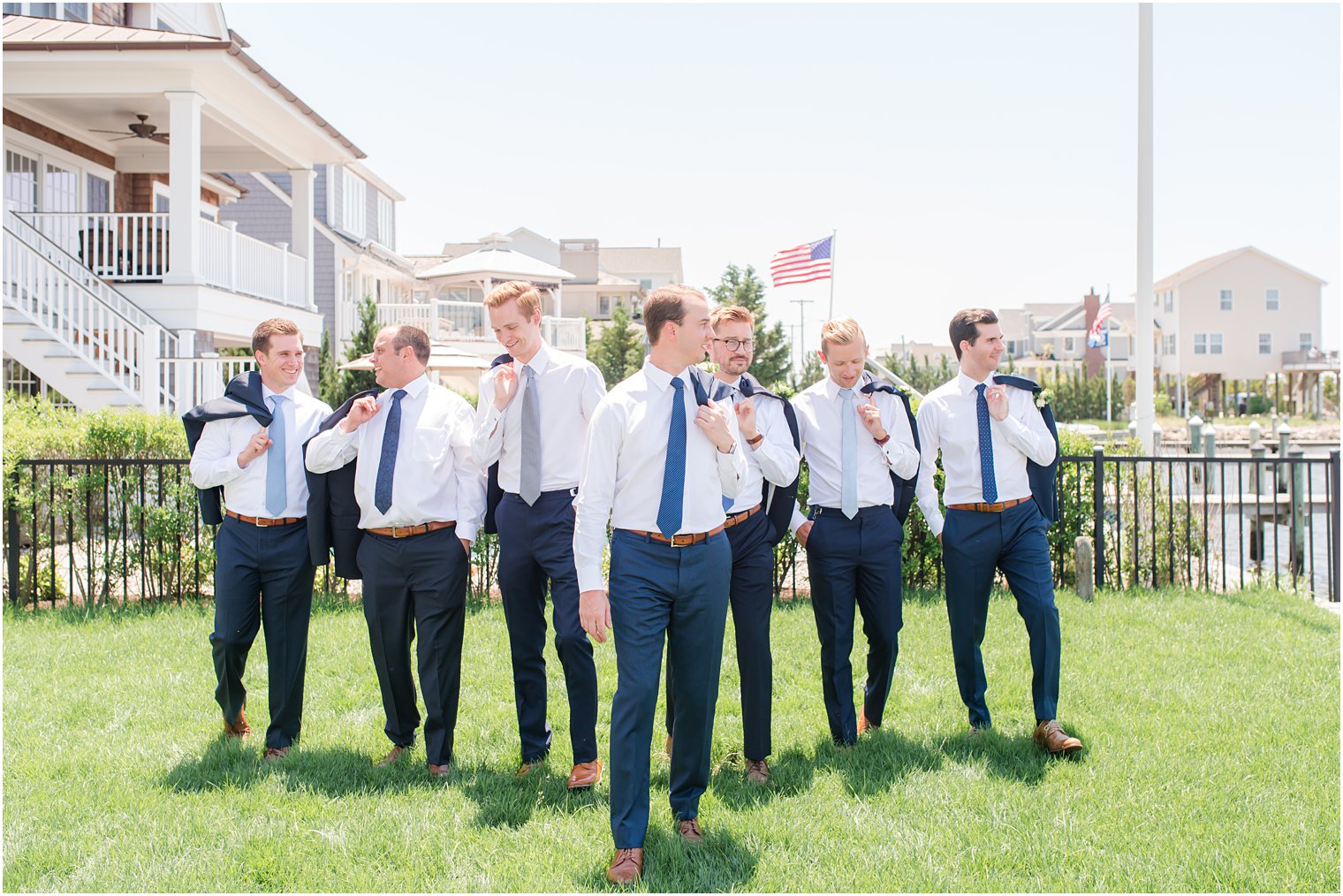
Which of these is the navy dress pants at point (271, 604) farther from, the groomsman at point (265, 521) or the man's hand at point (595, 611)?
the man's hand at point (595, 611)

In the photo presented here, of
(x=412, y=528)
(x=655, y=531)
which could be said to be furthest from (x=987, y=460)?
(x=412, y=528)

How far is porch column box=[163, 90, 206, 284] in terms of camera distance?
16.1 m

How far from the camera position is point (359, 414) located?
521 cm

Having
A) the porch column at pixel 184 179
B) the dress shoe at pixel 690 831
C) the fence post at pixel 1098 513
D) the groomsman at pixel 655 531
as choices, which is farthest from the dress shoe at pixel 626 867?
the porch column at pixel 184 179

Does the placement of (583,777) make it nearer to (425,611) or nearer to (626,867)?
(626,867)

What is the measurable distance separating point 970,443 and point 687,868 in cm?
289


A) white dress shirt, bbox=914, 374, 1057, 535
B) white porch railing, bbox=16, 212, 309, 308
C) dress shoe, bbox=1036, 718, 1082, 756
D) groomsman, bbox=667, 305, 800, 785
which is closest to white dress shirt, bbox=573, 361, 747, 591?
groomsman, bbox=667, 305, 800, 785

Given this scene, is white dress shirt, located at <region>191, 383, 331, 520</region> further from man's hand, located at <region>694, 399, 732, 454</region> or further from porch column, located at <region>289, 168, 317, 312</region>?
porch column, located at <region>289, 168, 317, 312</region>

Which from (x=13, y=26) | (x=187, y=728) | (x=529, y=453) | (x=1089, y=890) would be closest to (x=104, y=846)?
(x=187, y=728)

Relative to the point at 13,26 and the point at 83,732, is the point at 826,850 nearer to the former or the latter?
the point at 83,732

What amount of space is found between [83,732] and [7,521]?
172 inches

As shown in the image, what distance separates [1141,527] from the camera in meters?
11.0

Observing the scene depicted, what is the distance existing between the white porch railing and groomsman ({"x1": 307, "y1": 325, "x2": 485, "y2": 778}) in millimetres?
12858

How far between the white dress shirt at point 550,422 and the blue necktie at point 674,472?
99 cm
